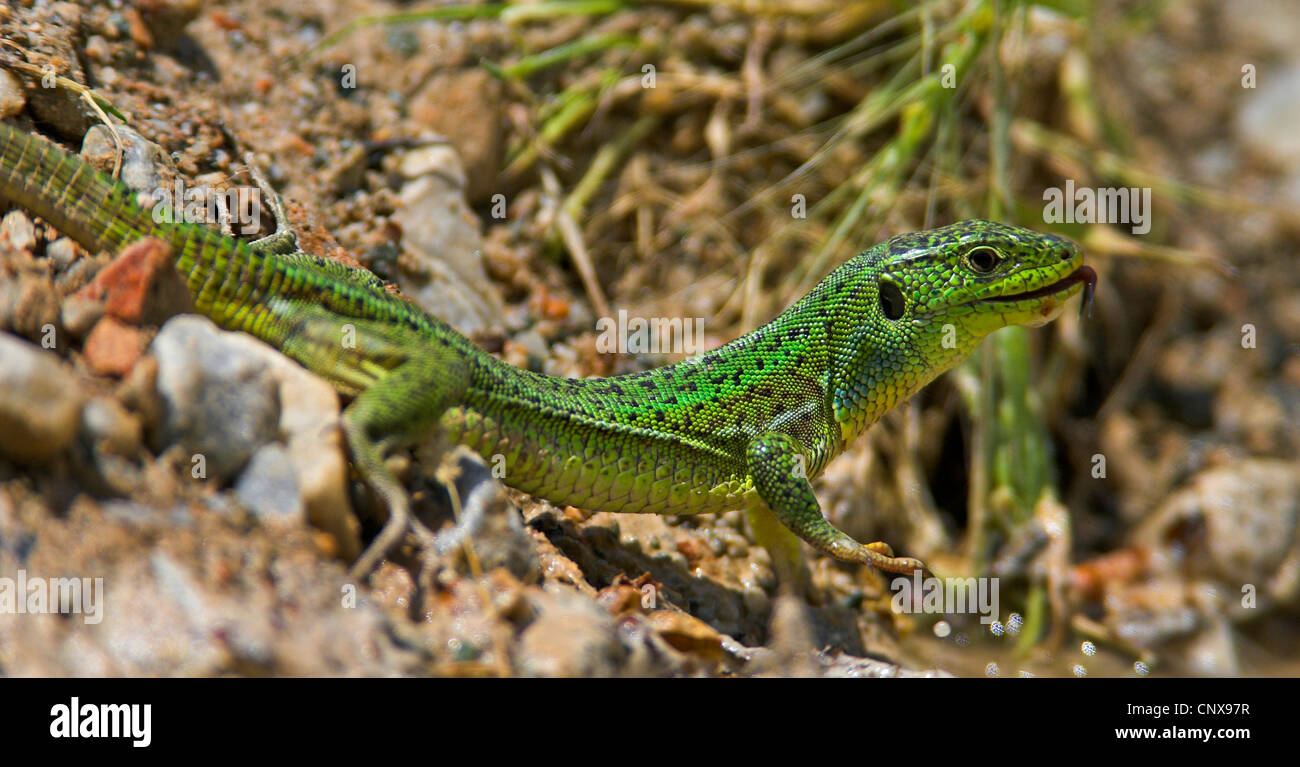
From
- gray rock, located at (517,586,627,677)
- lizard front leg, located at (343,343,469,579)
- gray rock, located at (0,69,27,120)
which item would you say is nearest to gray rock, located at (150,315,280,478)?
lizard front leg, located at (343,343,469,579)

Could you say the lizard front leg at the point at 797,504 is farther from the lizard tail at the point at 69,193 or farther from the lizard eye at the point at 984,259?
the lizard tail at the point at 69,193

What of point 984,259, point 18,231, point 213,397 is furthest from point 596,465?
point 18,231

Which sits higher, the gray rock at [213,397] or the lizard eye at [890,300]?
the lizard eye at [890,300]

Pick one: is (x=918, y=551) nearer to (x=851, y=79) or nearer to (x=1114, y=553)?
(x=1114, y=553)

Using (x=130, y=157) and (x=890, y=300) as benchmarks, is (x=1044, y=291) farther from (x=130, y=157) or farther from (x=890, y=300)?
(x=130, y=157)

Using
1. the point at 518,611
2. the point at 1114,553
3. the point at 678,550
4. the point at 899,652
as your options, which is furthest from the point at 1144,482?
the point at 518,611

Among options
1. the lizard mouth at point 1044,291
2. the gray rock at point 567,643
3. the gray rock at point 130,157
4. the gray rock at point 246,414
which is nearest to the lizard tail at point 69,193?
the gray rock at point 246,414

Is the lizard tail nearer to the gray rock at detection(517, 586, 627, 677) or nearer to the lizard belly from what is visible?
the lizard belly
